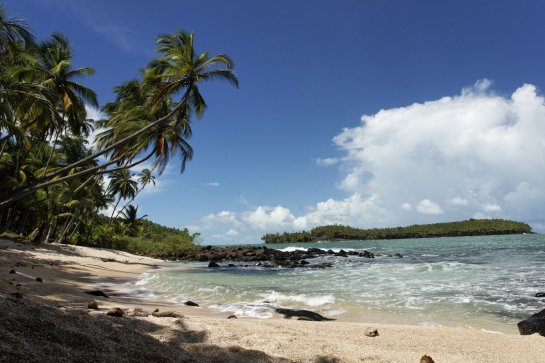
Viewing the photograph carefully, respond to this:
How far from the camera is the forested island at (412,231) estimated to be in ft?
361

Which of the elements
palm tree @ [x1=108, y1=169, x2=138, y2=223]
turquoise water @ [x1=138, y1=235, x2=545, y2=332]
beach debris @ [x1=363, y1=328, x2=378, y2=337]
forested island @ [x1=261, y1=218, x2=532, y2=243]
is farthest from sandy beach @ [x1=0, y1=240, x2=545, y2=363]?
forested island @ [x1=261, y1=218, x2=532, y2=243]

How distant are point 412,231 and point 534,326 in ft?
395

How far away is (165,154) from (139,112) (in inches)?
110

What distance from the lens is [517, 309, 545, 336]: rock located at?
8086 millimetres

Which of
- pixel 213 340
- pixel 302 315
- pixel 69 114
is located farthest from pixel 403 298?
pixel 69 114

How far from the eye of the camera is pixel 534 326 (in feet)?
26.9

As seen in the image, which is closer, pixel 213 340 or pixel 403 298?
pixel 213 340

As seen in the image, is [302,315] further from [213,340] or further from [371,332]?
[213,340]

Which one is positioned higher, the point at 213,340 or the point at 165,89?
the point at 165,89

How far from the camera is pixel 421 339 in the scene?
6.90 metres

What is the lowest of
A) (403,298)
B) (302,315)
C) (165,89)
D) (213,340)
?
(302,315)

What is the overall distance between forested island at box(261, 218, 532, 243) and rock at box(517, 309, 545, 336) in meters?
106

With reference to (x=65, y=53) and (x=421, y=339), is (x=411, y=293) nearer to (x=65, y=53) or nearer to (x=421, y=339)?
(x=421, y=339)

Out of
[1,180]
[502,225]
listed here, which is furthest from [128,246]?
[502,225]
